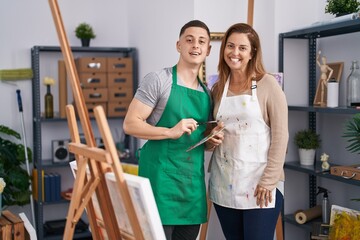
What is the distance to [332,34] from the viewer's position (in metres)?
3.09

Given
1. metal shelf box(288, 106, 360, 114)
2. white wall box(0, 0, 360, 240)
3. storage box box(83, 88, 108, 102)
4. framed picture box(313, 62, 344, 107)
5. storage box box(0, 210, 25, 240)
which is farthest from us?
storage box box(83, 88, 108, 102)

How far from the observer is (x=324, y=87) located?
3047 millimetres

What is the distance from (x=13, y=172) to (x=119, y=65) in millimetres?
1258

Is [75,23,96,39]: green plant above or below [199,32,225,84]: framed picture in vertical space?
above

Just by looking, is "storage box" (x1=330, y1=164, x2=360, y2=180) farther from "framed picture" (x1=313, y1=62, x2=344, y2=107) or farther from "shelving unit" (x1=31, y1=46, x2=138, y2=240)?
"shelving unit" (x1=31, y1=46, x2=138, y2=240)

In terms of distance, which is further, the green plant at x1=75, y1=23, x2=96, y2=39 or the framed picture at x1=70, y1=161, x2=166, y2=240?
the green plant at x1=75, y1=23, x2=96, y2=39

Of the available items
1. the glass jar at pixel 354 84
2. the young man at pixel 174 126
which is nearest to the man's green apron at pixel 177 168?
the young man at pixel 174 126

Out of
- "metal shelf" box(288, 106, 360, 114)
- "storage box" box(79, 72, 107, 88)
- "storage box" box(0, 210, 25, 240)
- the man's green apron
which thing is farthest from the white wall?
the man's green apron

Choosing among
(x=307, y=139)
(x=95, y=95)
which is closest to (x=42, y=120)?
(x=95, y=95)

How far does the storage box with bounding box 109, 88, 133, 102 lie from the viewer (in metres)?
4.29

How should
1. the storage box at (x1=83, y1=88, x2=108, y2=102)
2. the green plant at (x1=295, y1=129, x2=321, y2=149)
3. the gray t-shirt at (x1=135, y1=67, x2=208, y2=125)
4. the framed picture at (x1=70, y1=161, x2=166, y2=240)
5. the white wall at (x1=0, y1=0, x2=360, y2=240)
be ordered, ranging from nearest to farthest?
1. the framed picture at (x1=70, y1=161, x2=166, y2=240)
2. the gray t-shirt at (x1=135, y1=67, x2=208, y2=125)
3. the green plant at (x1=295, y1=129, x2=321, y2=149)
4. the white wall at (x1=0, y1=0, x2=360, y2=240)
5. the storage box at (x1=83, y1=88, x2=108, y2=102)

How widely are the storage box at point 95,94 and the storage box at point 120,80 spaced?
0.08 metres

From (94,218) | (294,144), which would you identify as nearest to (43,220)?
(294,144)

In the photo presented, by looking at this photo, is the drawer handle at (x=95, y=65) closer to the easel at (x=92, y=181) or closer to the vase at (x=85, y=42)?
the vase at (x=85, y=42)
